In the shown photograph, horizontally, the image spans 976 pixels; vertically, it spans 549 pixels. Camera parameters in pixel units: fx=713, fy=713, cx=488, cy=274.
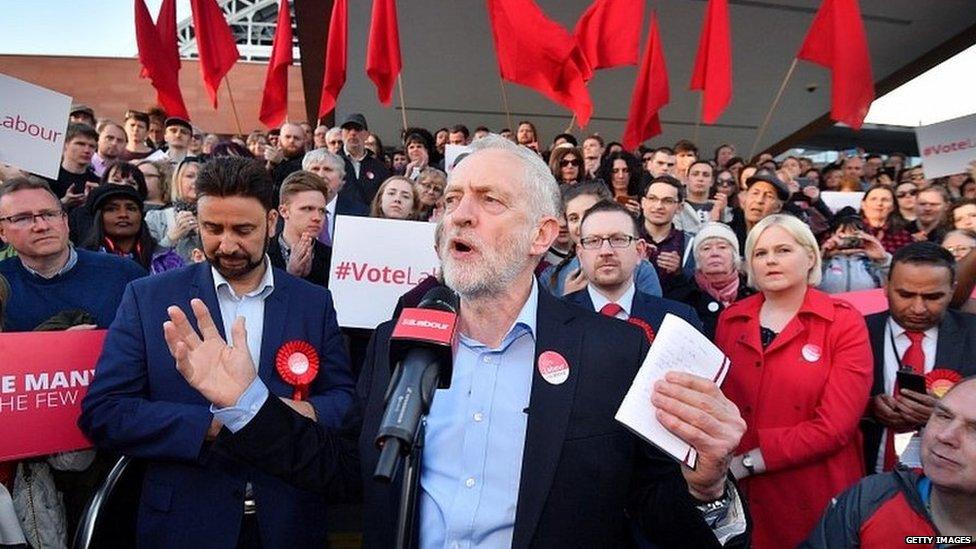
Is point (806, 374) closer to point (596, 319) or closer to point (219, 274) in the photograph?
point (596, 319)

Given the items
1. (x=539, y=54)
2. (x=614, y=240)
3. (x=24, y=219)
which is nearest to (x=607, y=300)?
(x=614, y=240)

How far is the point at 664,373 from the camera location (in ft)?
4.62

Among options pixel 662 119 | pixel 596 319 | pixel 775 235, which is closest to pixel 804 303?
pixel 775 235

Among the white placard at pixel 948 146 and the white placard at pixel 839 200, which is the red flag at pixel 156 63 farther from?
the white placard at pixel 948 146

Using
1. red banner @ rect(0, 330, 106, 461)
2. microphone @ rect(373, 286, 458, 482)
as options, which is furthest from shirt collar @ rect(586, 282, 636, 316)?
red banner @ rect(0, 330, 106, 461)

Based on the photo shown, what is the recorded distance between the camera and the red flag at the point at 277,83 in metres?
7.40

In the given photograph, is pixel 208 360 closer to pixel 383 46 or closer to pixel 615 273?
pixel 615 273

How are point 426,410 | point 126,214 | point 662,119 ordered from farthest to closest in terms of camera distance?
point 662,119
point 126,214
point 426,410

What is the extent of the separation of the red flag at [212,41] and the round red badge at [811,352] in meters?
6.17

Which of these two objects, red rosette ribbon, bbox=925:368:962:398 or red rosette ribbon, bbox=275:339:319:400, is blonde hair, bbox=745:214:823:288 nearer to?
red rosette ribbon, bbox=925:368:962:398

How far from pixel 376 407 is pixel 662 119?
14.9 metres

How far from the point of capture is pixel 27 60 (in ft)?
53.1

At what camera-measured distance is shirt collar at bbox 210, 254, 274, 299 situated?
2.54m

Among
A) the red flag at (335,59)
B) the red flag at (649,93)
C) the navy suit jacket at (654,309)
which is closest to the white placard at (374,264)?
the navy suit jacket at (654,309)
